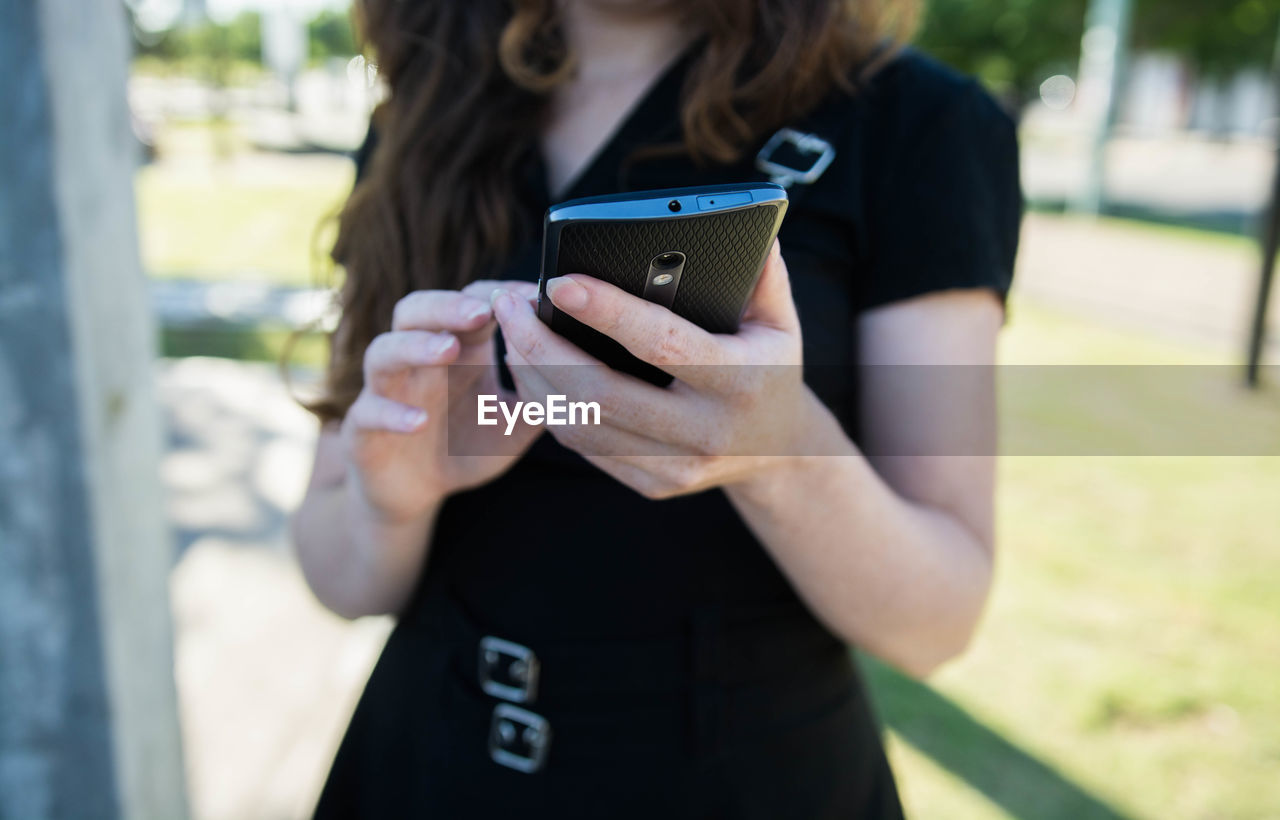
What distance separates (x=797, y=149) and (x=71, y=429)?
3.44ft

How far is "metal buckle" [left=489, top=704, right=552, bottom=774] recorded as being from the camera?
3.81 ft

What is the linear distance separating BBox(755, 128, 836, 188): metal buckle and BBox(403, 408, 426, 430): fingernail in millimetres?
487

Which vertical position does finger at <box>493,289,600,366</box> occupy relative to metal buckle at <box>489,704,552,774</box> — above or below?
above

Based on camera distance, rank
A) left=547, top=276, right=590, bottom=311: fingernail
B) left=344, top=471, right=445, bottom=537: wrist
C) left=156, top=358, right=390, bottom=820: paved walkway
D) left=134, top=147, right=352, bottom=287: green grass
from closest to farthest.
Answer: left=547, top=276, right=590, bottom=311: fingernail < left=344, top=471, right=445, bottom=537: wrist < left=156, top=358, right=390, bottom=820: paved walkway < left=134, top=147, right=352, bottom=287: green grass

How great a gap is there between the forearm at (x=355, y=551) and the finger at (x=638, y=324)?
54 cm

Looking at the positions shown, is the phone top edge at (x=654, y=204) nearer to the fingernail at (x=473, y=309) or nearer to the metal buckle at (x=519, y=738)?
the fingernail at (x=473, y=309)

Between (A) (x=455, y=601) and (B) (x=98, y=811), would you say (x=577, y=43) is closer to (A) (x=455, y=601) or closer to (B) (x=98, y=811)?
(A) (x=455, y=601)

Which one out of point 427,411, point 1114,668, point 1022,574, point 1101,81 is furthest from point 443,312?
point 1101,81

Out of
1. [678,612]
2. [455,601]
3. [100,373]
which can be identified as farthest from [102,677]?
[678,612]

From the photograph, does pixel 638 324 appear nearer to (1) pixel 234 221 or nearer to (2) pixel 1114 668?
(2) pixel 1114 668

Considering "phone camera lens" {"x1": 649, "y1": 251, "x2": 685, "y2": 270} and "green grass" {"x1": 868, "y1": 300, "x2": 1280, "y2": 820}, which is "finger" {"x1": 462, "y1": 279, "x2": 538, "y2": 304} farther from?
"green grass" {"x1": 868, "y1": 300, "x2": 1280, "y2": 820}

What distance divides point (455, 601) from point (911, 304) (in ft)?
2.19

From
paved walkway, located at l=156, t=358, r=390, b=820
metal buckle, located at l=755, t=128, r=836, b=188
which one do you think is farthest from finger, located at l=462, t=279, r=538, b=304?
paved walkway, located at l=156, t=358, r=390, b=820

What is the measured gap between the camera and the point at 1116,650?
133 inches
